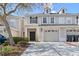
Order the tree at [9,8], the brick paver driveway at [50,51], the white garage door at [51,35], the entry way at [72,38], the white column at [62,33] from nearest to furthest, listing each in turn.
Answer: the brick paver driveway at [50,51] → the tree at [9,8] → the entry way at [72,38] → the white garage door at [51,35] → the white column at [62,33]

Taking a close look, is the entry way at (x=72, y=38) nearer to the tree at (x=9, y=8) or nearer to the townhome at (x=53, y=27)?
the townhome at (x=53, y=27)

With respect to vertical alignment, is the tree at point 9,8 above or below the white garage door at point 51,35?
above

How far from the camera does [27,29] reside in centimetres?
1766

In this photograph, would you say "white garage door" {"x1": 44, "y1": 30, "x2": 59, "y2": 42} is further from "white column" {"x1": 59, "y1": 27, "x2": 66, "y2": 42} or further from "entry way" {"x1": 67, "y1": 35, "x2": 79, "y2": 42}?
"entry way" {"x1": 67, "y1": 35, "x2": 79, "y2": 42}

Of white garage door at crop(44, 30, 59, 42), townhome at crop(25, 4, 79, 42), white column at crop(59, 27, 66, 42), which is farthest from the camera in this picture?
white column at crop(59, 27, 66, 42)

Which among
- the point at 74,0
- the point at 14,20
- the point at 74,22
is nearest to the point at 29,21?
the point at 14,20

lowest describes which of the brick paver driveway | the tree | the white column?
the brick paver driveway

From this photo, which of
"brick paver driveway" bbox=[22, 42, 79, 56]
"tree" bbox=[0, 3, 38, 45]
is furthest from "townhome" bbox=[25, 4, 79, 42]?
"tree" bbox=[0, 3, 38, 45]

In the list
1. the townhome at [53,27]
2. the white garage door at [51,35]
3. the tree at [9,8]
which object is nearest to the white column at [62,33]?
the townhome at [53,27]

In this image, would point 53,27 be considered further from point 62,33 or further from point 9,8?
point 9,8

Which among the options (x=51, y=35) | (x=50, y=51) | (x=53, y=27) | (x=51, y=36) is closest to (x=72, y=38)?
(x=51, y=36)

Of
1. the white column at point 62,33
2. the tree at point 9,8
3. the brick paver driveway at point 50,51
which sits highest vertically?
the tree at point 9,8

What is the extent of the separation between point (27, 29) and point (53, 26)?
3.62 m

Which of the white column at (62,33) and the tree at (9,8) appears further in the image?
the white column at (62,33)
